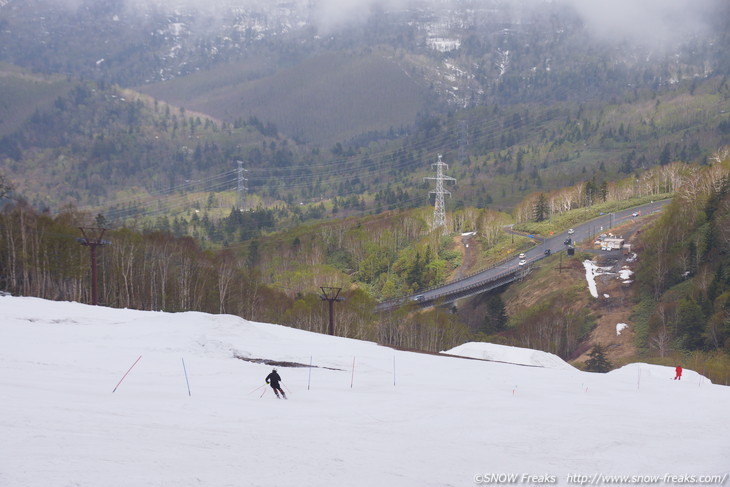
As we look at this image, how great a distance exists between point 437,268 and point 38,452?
14795 centimetres

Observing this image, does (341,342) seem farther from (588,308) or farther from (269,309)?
(588,308)

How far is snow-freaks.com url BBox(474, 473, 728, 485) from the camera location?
76.8 ft

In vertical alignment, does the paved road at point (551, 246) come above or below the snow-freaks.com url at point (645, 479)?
above

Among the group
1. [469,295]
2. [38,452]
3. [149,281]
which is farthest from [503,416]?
[469,295]

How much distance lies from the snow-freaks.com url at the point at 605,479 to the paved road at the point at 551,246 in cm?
11752

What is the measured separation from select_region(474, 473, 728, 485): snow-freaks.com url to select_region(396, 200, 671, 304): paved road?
117520 mm

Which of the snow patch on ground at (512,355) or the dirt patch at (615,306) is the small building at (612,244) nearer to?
the dirt patch at (615,306)

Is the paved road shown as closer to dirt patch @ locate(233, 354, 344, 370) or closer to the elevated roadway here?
the elevated roadway

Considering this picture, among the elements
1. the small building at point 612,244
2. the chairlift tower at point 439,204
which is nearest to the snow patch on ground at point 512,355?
the small building at point 612,244

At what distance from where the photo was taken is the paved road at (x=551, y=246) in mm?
147000

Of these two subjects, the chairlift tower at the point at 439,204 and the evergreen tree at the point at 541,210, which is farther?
the evergreen tree at the point at 541,210

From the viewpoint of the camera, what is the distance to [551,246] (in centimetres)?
15838

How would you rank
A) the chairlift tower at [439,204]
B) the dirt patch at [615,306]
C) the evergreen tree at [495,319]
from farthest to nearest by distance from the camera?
the chairlift tower at [439,204], the evergreen tree at [495,319], the dirt patch at [615,306]

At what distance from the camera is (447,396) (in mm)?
36625
